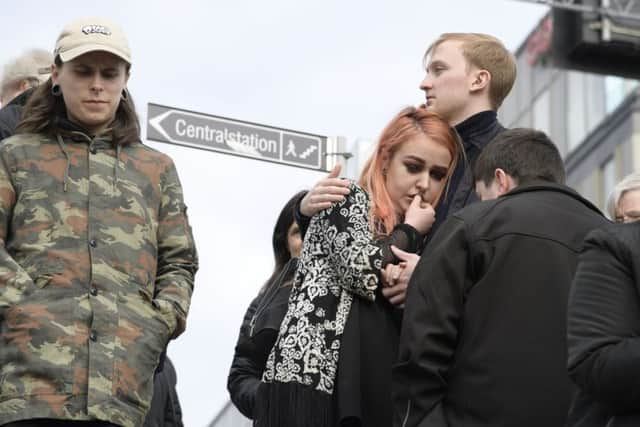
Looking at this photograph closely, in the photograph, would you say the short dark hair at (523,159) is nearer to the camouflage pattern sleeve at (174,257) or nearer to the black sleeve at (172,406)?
the camouflage pattern sleeve at (174,257)

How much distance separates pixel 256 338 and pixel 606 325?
297 cm

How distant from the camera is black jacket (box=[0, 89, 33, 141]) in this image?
745cm

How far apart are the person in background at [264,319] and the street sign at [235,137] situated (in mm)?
4159

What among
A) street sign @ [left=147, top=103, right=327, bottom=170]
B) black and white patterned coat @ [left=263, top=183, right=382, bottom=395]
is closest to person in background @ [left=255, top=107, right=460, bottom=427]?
black and white patterned coat @ [left=263, top=183, right=382, bottom=395]

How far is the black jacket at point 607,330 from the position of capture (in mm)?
5109

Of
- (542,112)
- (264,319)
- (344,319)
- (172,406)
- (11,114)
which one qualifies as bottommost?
(172,406)

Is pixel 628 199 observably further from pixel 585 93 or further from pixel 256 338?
pixel 585 93

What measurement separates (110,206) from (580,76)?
135 ft

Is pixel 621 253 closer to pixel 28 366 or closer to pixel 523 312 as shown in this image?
pixel 523 312

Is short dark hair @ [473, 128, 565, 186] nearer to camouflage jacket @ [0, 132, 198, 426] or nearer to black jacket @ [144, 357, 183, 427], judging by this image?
camouflage jacket @ [0, 132, 198, 426]

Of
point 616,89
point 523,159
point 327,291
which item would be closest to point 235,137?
point 327,291

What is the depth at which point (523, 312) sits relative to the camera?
5.92 m

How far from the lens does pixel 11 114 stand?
7.59 metres

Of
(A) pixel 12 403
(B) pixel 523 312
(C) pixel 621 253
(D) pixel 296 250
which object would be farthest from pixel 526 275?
(D) pixel 296 250
